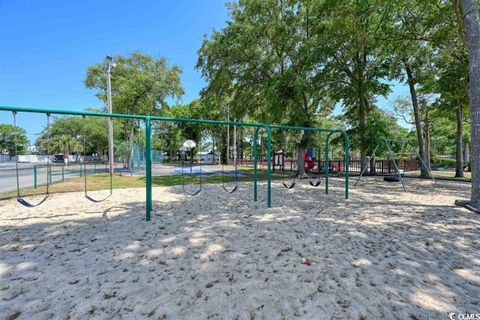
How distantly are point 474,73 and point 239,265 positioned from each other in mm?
6939

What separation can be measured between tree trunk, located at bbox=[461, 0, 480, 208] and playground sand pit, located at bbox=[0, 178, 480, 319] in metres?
1.08

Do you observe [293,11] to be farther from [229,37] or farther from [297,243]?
[297,243]

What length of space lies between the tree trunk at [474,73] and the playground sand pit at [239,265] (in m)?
1.08

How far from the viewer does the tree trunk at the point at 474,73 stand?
17.4 ft

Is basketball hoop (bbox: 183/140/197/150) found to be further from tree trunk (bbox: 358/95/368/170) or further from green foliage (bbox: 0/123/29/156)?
green foliage (bbox: 0/123/29/156)

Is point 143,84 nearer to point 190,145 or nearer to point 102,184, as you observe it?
point 190,145

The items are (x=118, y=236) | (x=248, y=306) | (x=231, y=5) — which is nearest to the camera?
(x=248, y=306)

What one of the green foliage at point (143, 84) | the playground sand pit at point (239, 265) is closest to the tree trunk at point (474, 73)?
the playground sand pit at point (239, 265)

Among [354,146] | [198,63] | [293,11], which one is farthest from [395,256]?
[198,63]

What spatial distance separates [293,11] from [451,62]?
7.75 m

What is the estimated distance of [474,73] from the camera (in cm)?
538

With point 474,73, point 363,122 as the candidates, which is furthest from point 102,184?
point 363,122

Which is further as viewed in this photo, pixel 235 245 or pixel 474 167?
pixel 474 167

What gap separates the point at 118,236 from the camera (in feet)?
12.7
